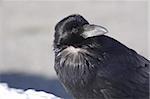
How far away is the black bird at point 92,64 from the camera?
17.9ft

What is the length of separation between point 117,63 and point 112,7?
5.72m

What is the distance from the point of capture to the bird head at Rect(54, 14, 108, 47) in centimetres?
543

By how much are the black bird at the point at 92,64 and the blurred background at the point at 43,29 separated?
3010 mm

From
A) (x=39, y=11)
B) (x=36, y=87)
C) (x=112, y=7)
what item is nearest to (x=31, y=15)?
(x=39, y=11)

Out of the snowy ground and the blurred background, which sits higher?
the snowy ground

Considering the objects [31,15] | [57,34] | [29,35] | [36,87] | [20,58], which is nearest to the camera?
[57,34]

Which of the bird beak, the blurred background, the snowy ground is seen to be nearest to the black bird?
the bird beak

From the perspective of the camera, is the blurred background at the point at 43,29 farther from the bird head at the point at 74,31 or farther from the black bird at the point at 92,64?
the bird head at the point at 74,31

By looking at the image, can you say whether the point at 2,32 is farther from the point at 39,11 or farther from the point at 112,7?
the point at 112,7

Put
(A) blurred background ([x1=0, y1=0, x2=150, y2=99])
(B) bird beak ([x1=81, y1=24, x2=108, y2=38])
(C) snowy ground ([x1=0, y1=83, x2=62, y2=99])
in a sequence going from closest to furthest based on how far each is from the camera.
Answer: (B) bird beak ([x1=81, y1=24, x2=108, y2=38]) < (C) snowy ground ([x1=0, y1=83, x2=62, y2=99]) < (A) blurred background ([x1=0, y1=0, x2=150, y2=99])

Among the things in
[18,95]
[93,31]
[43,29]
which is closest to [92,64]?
[93,31]

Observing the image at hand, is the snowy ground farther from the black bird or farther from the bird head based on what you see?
the bird head

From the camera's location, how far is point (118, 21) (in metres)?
10.8

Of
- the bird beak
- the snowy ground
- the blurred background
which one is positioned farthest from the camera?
the blurred background
